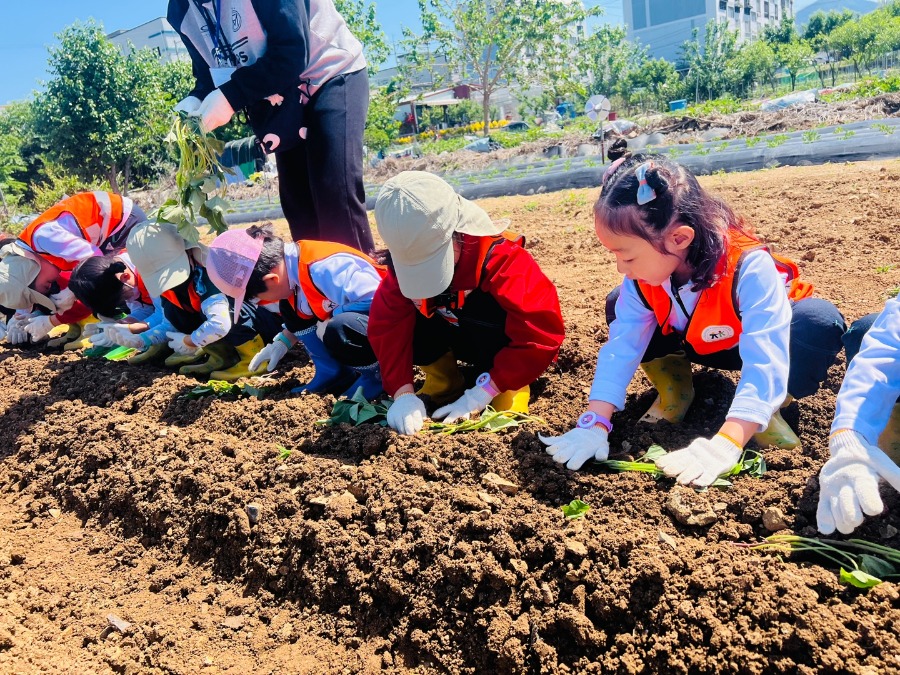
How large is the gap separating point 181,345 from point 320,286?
1.13 meters

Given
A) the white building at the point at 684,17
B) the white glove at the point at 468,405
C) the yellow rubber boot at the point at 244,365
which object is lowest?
the yellow rubber boot at the point at 244,365

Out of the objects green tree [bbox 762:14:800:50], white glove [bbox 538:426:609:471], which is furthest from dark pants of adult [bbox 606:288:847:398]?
green tree [bbox 762:14:800:50]

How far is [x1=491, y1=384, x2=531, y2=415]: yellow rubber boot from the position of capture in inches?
91.8

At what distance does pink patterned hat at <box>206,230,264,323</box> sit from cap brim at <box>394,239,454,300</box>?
2.76 feet

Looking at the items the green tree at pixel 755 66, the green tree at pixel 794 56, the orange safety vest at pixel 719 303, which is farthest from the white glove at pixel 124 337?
the green tree at pixel 755 66

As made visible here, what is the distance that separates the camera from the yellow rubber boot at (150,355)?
3658mm

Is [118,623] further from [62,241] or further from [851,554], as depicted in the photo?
[62,241]

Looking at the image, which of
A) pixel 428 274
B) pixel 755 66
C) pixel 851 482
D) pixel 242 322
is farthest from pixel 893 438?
pixel 755 66

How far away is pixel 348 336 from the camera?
2.60 meters

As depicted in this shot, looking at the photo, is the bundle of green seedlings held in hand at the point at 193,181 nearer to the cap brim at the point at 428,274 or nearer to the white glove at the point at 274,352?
the white glove at the point at 274,352

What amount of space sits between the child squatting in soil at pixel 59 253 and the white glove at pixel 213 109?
1.77 meters

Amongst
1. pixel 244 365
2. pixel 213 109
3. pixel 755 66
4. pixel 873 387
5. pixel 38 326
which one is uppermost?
pixel 213 109

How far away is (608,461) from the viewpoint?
1.77 metres

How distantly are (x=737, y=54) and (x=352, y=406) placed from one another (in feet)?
166
